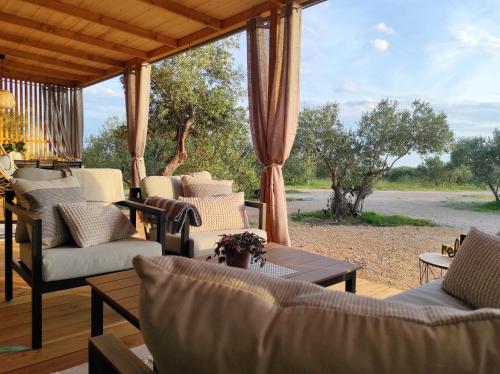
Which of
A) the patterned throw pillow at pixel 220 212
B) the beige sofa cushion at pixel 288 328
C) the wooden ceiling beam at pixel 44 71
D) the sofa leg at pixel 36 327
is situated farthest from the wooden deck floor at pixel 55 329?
the wooden ceiling beam at pixel 44 71

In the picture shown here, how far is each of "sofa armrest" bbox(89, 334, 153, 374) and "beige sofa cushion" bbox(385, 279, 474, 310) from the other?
1110mm

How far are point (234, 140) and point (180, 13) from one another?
242 cm

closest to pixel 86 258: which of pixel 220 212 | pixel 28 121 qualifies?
pixel 220 212

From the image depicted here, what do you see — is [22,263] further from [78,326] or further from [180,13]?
[180,13]

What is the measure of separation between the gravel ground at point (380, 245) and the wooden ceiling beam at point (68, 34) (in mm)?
3470

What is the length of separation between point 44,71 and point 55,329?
6.46 meters

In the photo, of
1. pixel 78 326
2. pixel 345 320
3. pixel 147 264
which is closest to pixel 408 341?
pixel 345 320

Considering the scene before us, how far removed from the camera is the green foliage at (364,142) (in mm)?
3412

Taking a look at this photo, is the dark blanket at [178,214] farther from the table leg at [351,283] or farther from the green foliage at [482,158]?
the green foliage at [482,158]

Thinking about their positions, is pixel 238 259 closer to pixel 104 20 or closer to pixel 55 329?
pixel 55 329

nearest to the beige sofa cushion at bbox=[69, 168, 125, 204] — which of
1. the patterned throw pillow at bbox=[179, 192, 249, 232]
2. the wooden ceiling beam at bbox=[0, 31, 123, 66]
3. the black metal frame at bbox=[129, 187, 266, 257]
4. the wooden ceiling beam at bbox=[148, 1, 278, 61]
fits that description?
the black metal frame at bbox=[129, 187, 266, 257]

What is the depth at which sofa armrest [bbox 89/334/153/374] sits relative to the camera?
79cm

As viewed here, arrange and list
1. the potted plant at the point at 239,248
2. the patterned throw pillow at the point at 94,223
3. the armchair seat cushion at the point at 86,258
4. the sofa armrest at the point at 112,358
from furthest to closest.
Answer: the patterned throw pillow at the point at 94,223 → the armchair seat cushion at the point at 86,258 → the potted plant at the point at 239,248 → the sofa armrest at the point at 112,358

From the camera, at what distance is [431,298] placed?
164 cm
